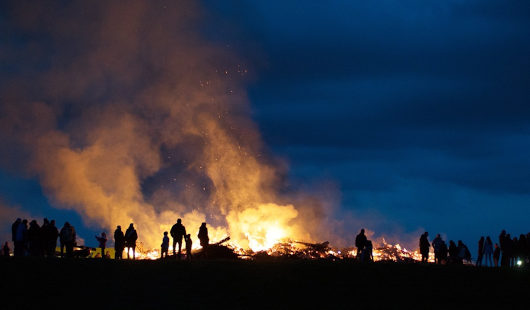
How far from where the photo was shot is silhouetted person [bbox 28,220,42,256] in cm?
4250

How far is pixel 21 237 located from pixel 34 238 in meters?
0.67

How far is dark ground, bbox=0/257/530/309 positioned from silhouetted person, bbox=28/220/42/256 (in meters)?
4.76

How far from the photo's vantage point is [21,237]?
42.3m

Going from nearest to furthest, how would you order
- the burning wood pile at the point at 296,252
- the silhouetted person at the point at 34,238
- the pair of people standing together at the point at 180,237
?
the silhouetted person at the point at 34,238 < the pair of people standing together at the point at 180,237 < the burning wood pile at the point at 296,252

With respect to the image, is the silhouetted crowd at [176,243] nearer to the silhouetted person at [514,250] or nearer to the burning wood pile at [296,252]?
the silhouetted person at [514,250]

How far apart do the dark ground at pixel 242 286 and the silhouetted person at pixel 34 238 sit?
15.6 ft

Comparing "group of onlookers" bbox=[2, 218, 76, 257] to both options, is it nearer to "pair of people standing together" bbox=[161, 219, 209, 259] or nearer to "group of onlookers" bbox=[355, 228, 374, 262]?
"pair of people standing together" bbox=[161, 219, 209, 259]

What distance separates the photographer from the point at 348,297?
33.4 meters

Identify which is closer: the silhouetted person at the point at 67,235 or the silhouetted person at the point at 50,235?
the silhouetted person at the point at 50,235

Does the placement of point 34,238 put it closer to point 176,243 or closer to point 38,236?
point 38,236

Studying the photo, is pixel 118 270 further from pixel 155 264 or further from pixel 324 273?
pixel 324 273

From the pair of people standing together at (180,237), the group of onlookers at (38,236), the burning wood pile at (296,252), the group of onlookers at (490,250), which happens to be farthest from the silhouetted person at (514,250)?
the group of onlookers at (38,236)

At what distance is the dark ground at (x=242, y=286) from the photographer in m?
31.0

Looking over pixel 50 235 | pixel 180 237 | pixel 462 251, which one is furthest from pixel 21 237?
pixel 462 251
